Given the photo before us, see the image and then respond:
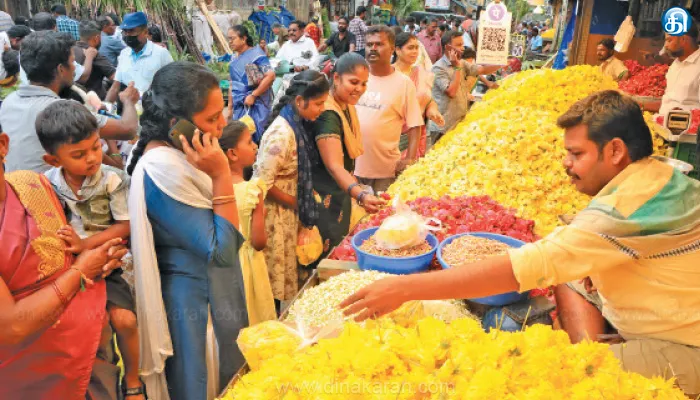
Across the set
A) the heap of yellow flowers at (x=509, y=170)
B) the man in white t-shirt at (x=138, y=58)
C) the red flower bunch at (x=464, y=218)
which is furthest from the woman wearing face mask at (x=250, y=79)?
the red flower bunch at (x=464, y=218)

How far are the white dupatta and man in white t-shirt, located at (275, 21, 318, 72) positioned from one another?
22.5 ft

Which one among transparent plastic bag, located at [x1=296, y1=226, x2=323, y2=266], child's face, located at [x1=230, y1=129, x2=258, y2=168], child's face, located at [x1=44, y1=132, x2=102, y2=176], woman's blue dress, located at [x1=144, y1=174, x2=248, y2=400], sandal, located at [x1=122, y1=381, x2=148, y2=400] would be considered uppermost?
child's face, located at [x1=44, y1=132, x2=102, y2=176]

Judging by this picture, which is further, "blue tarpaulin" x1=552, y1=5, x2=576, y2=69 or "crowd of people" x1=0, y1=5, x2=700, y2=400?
"blue tarpaulin" x1=552, y1=5, x2=576, y2=69

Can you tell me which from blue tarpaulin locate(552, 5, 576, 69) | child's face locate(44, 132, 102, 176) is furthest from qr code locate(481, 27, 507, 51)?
blue tarpaulin locate(552, 5, 576, 69)

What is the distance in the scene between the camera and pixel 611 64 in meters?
7.09

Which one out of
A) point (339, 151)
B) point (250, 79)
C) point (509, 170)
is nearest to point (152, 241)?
point (339, 151)

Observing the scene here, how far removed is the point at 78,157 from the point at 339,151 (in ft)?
5.24

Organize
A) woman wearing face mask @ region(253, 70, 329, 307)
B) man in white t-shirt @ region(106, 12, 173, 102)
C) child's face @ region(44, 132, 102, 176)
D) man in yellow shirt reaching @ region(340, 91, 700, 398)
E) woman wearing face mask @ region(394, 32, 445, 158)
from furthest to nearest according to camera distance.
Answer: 1. man in white t-shirt @ region(106, 12, 173, 102)
2. woman wearing face mask @ region(394, 32, 445, 158)
3. woman wearing face mask @ region(253, 70, 329, 307)
4. child's face @ region(44, 132, 102, 176)
5. man in yellow shirt reaching @ region(340, 91, 700, 398)

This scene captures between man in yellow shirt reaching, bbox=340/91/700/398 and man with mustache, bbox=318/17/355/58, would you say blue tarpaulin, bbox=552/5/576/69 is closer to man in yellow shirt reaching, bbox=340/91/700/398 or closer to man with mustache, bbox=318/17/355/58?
man with mustache, bbox=318/17/355/58

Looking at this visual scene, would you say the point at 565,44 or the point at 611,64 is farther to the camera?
the point at 565,44

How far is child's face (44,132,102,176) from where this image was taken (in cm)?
195

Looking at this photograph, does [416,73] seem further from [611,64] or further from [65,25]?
[65,25]

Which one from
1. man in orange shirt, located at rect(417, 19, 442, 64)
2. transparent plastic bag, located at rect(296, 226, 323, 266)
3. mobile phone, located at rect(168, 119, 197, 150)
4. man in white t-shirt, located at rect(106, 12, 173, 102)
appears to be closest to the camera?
mobile phone, located at rect(168, 119, 197, 150)

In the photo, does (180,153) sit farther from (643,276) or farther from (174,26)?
(174,26)
